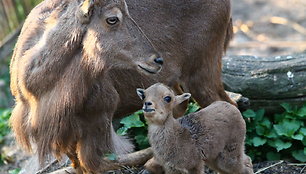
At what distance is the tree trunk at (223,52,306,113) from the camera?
6496mm

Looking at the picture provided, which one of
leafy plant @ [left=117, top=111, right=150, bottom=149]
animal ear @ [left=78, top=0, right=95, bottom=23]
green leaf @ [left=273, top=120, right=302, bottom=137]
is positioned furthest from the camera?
leafy plant @ [left=117, top=111, right=150, bottom=149]

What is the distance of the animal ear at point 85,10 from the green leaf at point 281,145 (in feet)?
7.88

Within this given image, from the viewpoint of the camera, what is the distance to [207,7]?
242 inches

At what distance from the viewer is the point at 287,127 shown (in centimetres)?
635

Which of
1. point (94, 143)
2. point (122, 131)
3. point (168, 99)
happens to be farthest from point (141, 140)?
point (168, 99)

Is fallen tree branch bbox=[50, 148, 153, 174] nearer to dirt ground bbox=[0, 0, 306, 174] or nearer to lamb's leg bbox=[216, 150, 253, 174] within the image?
lamb's leg bbox=[216, 150, 253, 174]

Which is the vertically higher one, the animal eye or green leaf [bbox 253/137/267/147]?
the animal eye

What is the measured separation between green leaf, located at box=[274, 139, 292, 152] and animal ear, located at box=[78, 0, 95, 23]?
2.40m

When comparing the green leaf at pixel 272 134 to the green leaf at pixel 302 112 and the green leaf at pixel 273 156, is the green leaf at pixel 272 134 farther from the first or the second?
the green leaf at pixel 302 112

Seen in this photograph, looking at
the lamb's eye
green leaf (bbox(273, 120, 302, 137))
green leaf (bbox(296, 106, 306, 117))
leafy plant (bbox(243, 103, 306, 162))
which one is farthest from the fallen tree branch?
green leaf (bbox(296, 106, 306, 117))

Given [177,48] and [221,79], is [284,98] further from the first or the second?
[177,48]

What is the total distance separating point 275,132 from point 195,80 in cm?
101

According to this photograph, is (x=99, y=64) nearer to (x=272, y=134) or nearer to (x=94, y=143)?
(x=94, y=143)

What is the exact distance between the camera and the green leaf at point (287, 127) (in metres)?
6.30
